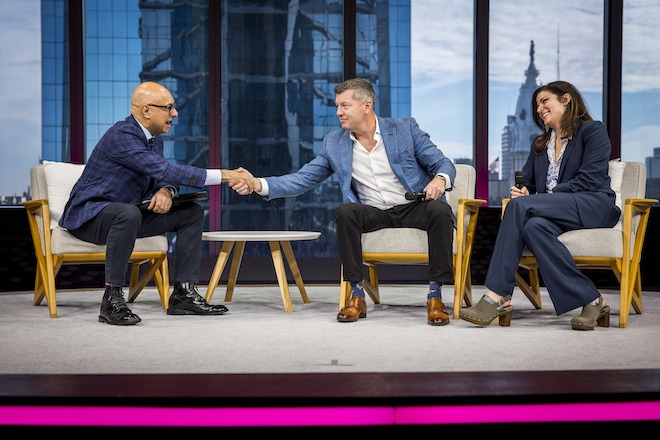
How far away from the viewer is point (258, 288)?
5363mm

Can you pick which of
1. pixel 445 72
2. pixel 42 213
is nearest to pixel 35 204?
pixel 42 213

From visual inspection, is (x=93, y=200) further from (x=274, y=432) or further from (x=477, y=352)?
(x=274, y=432)

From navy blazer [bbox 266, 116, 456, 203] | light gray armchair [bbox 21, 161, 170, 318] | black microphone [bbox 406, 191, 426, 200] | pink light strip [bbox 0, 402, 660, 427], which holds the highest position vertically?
navy blazer [bbox 266, 116, 456, 203]

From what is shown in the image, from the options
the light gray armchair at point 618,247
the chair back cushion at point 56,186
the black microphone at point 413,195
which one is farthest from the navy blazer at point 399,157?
the chair back cushion at point 56,186

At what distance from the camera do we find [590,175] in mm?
3504

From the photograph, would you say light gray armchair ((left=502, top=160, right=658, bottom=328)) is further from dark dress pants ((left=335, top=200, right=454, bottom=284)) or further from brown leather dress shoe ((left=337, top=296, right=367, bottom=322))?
brown leather dress shoe ((left=337, top=296, right=367, bottom=322))

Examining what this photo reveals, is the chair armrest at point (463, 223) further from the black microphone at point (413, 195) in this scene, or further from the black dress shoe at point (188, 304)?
the black dress shoe at point (188, 304)

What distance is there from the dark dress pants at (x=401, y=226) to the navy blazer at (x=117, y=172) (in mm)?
832

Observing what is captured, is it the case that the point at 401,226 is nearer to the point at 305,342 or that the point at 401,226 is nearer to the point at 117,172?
the point at 305,342

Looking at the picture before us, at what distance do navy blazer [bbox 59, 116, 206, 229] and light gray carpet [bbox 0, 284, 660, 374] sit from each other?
549 millimetres

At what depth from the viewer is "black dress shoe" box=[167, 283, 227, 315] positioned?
12.6 ft

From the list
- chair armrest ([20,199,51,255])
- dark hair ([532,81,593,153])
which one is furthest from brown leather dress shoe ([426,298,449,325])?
chair armrest ([20,199,51,255])

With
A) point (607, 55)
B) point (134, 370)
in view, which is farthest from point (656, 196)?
point (134, 370)

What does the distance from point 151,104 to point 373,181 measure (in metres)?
1.18
